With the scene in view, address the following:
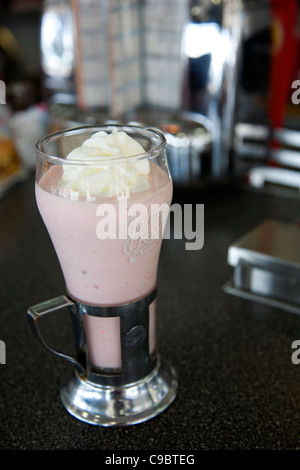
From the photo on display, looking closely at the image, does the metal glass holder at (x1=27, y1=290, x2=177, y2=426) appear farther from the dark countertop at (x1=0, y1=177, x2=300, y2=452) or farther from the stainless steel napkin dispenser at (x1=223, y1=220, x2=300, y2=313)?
the stainless steel napkin dispenser at (x1=223, y1=220, x2=300, y2=313)

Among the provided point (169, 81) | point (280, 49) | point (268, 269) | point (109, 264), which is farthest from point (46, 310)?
point (280, 49)

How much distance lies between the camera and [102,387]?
2.23ft

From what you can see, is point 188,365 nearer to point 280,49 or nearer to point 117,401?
point 117,401

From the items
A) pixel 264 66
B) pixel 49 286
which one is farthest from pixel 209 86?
pixel 49 286

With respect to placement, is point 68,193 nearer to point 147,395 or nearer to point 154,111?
point 147,395

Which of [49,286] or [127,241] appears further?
[49,286]

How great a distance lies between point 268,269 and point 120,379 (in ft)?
1.13

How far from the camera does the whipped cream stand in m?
0.56

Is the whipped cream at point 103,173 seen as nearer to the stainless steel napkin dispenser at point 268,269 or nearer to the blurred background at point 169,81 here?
the stainless steel napkin dispenser at point 268,269

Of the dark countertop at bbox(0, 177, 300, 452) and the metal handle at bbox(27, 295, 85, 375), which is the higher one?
the metal handle at bbox(27, 295, 85, 375)

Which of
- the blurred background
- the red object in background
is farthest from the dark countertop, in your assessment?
the red object in background

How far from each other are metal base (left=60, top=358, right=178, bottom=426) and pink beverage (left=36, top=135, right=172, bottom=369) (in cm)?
4

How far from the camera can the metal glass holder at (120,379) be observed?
25.6 inches

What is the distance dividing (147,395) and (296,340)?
273 millimetres
